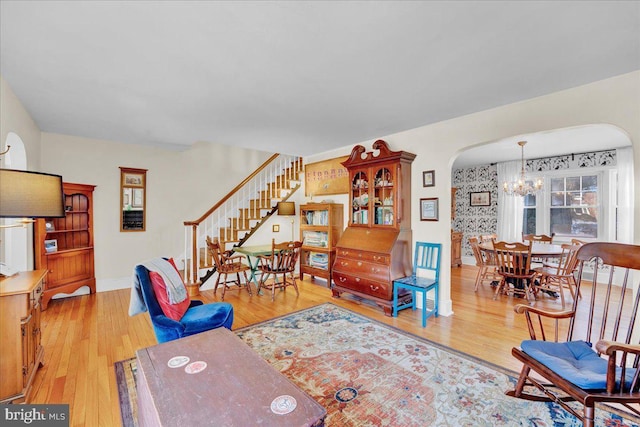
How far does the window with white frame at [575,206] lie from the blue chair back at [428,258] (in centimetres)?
395

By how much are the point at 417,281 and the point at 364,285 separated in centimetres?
76

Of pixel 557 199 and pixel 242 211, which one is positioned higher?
pixel 557 199

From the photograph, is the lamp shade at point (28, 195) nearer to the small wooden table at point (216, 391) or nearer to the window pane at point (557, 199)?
the small wooden table at point (216, 391)

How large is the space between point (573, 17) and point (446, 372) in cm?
267

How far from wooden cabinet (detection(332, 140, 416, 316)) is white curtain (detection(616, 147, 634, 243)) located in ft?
13.6

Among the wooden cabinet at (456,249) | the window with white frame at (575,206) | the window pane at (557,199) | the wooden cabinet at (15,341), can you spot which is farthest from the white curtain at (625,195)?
the wooden cabinet at (15,341)

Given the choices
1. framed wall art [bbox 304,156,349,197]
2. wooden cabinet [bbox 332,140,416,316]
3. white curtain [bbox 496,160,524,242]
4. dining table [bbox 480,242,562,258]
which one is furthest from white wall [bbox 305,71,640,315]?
white curtain [bbox 496,160,524,242]

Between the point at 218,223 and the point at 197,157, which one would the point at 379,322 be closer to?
the point at 218,223

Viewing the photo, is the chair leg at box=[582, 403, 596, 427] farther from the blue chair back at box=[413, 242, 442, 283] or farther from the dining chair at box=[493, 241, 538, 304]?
the dining chair at box=[493, 241, 538, 304]

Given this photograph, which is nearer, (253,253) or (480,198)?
(253,253)

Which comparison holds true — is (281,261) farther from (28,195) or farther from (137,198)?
(28,195)

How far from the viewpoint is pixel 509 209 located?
20.8ft

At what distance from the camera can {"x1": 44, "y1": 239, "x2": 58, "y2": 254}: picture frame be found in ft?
12.9

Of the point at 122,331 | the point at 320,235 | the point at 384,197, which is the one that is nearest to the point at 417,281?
the point at 384,197
